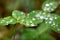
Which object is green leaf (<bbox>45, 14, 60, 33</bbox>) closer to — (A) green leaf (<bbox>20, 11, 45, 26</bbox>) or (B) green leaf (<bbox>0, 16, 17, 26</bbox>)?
(A) green leaf (<bbox>20, 11, 45, 26</bbox>)

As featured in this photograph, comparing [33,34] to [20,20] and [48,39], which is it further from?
[20,20]

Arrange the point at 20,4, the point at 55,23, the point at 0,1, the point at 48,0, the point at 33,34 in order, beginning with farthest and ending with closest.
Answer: the point at 0,1 → the point at 20,4 → the point at 33,34 → the point at 48,0 → the point at 55,23

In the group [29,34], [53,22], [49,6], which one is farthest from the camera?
[29,34]

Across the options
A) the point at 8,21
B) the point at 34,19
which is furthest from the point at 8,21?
the point at 34,19

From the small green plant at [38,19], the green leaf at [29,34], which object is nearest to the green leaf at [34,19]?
the small green plant at [38,19]

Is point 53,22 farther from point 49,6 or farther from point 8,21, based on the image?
point 8,21

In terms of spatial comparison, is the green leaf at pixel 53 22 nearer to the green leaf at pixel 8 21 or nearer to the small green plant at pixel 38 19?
the small green plant at pixel 38 19

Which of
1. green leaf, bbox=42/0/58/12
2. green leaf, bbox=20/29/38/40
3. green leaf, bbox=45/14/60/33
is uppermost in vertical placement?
green leaf, bbox=42/0/58/12

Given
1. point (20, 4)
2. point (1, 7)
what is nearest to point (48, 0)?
point (20, 4)

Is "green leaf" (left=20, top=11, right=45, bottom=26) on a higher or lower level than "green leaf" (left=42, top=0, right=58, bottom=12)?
lower

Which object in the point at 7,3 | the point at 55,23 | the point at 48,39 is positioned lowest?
the point at 48,39

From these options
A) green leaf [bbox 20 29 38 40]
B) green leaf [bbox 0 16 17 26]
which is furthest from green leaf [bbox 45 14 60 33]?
green leaf [bbox 20 29 38 40]
